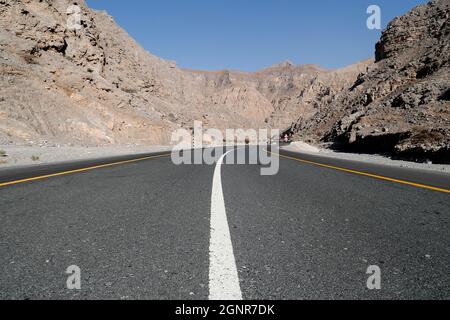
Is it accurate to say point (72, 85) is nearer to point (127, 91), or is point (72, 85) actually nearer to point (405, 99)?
point (127, 91)

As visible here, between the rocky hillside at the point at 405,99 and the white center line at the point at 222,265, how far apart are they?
15939 mm

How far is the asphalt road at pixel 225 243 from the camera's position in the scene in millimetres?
2131

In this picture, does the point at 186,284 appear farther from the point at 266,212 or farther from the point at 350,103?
the point at 350,103

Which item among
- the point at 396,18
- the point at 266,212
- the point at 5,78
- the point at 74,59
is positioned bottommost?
the point at 266,212

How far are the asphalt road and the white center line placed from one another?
0.03 metres

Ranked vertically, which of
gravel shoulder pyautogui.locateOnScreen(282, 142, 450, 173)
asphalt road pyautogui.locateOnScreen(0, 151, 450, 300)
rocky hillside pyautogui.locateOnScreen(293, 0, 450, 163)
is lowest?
gravel shoulder pyautogui.locateOnScreen(282, 142, 450, 173)

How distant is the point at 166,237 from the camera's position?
315 centimetres

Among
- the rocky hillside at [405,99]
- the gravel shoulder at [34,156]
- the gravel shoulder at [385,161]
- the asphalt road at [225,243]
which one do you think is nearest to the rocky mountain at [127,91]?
the rocky hillside at [405,99]

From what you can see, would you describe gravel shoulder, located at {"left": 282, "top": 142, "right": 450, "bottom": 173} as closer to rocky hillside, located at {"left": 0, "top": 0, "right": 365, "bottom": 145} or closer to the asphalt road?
the asphalt road

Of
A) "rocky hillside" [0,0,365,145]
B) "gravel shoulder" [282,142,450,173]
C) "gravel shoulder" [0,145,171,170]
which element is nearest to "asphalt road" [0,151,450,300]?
"gravel shoulder" [282,142,450,173]

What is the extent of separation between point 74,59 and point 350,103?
38.1 metres

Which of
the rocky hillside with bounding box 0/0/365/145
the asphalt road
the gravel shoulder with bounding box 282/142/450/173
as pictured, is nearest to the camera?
the asphalt road

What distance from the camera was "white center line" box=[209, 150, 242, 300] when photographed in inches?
79.4
